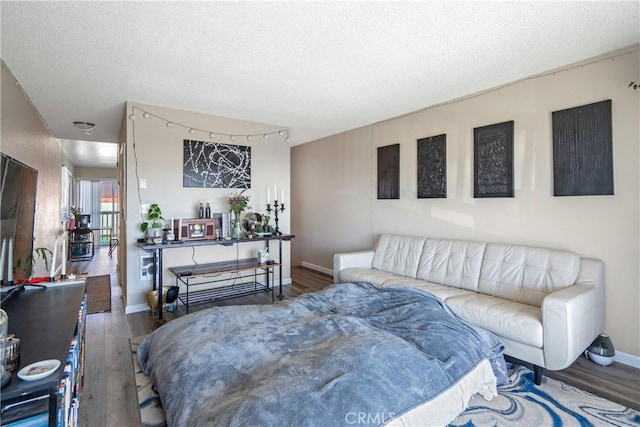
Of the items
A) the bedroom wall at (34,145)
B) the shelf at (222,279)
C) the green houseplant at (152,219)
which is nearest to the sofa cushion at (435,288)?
the shelf at (222,279)

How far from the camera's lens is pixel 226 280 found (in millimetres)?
4199

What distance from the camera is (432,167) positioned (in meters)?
3.73

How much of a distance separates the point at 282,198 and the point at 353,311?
247 cm

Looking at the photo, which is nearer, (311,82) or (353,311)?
(353,311)

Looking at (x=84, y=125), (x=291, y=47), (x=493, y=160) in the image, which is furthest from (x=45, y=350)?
(x=84, y=125)

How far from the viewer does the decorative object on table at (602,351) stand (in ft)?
7.77

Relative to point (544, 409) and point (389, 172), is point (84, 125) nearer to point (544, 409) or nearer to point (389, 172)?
point (389, 172)

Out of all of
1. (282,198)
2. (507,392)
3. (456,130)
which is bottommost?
(507,392)

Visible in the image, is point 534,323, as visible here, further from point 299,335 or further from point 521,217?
point 299,335

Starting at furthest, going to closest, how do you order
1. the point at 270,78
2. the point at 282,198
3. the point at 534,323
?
1. the point at 282,198
2. the point at 270,78
3. the point at 534,323

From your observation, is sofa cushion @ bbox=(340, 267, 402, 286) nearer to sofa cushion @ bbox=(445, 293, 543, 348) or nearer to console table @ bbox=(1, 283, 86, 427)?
sofa cushion @ bbox=(445, 293, 543, 348)

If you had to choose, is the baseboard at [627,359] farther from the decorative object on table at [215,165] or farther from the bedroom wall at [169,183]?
the decorative object on table at [215,165]

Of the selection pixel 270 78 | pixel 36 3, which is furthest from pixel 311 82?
pixel 36 3

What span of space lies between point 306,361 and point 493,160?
2689 millimetres
